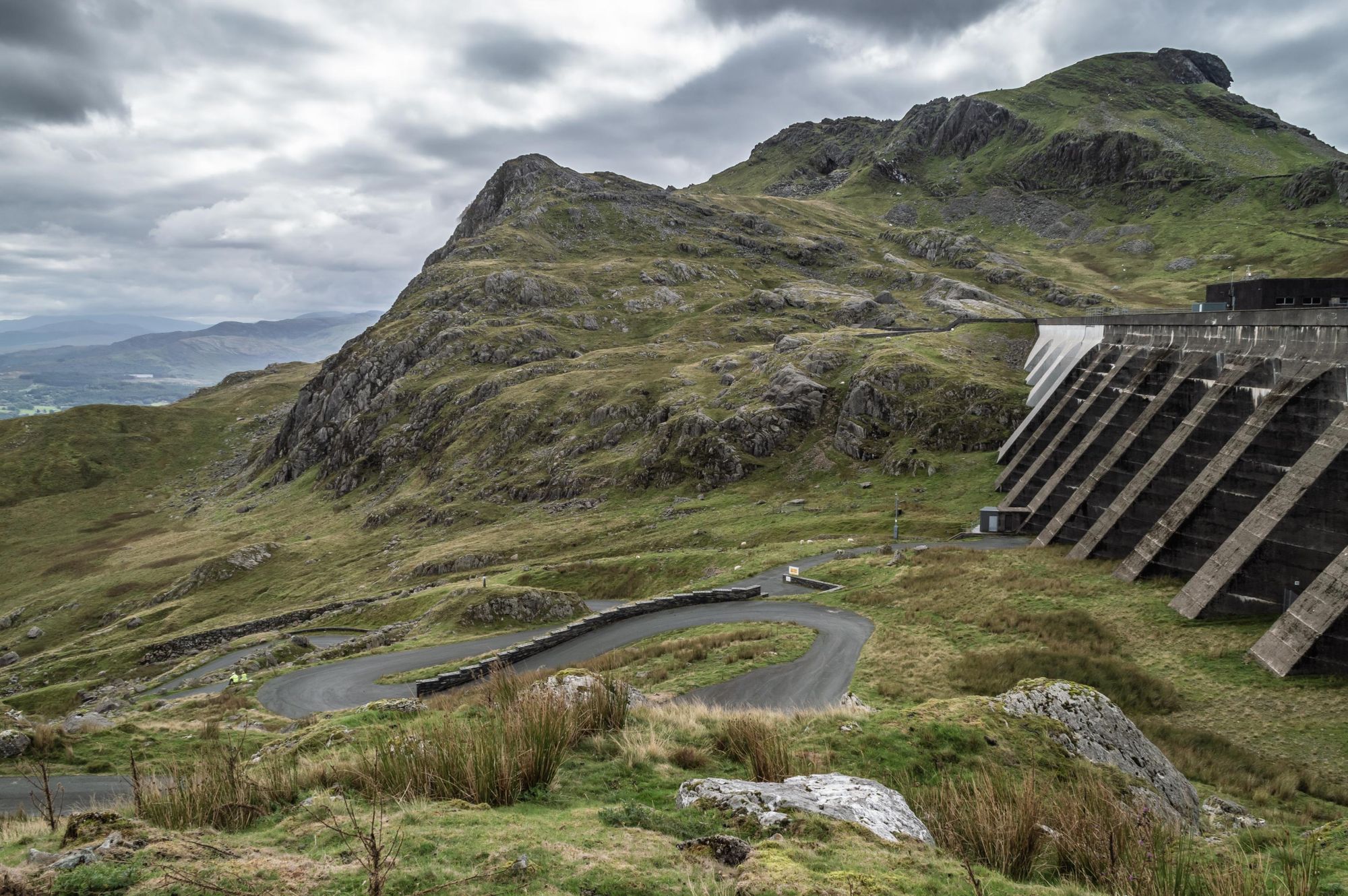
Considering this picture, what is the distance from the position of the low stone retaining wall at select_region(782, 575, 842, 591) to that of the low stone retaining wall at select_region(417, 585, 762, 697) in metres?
3.72

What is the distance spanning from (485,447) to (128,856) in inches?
3937

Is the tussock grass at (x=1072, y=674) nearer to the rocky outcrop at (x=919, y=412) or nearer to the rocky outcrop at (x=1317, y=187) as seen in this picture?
the rocky outcrop at (x=919, y=412)

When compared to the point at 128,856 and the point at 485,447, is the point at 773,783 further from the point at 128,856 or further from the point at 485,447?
the point at 485,447

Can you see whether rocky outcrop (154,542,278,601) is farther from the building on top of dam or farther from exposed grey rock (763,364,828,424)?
the building on top of dam

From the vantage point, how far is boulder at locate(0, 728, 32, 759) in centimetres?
1886

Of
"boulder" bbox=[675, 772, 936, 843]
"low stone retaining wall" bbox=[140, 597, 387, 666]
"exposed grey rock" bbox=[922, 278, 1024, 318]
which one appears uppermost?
"exposed grey rock" bbox=[922, 278, 1024, 318]

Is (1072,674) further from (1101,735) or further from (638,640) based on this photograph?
(638,640)

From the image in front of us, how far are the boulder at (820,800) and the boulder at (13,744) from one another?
21.7m

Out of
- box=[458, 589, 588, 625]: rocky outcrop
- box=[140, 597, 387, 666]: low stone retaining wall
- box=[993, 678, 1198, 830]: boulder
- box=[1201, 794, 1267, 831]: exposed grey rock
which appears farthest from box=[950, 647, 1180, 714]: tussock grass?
box=[140, 597, 387, 666]: low stone retaining wall

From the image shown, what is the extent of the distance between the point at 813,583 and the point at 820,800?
34.5m

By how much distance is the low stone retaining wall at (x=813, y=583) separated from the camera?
41.7 metres

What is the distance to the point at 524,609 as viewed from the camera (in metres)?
47.2

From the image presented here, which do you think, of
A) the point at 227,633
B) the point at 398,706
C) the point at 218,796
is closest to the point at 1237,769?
the point at 218,796

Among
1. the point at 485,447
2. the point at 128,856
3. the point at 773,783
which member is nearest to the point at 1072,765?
the point at 773,783
